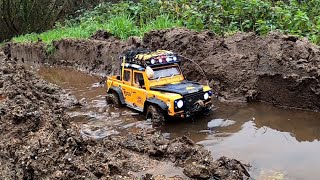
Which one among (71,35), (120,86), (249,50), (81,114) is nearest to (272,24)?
(249,50)

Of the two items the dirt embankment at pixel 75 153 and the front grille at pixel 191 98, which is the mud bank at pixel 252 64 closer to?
the front grille at pixel 191 98

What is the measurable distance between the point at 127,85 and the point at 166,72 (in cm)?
111

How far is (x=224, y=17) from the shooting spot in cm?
1383

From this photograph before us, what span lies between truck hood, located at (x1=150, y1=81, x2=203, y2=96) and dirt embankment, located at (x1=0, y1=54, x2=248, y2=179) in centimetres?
143

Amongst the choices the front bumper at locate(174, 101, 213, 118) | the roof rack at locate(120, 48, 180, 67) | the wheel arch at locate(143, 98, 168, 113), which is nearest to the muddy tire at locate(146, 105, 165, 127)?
the wheel arch at locate(143, 98, 168, 113)

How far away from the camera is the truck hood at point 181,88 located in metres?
8.81

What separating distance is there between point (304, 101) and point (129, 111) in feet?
13.6

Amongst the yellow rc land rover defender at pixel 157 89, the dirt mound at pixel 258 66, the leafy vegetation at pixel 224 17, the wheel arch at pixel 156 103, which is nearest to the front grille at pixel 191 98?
the yellow rc land rover defender at pixel 157 89

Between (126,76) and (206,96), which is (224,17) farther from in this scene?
(206,96)

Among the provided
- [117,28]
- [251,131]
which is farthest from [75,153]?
[117,28]

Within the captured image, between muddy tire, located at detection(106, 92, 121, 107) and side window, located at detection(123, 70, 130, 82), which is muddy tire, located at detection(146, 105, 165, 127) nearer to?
side window, located at detection(123, 70, 130, 82)

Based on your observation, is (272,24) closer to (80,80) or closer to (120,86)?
(120,86)

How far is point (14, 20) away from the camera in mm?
26250

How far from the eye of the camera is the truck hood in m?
8.81
